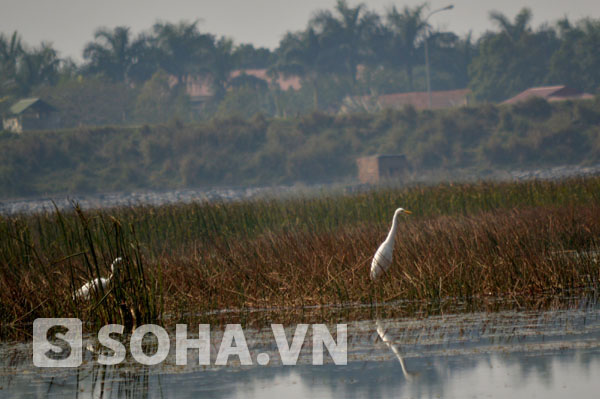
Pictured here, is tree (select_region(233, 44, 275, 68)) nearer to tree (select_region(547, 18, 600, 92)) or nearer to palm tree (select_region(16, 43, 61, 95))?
palm tree (select_region(16, 43, 61, 95))

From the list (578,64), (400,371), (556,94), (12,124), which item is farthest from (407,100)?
(400,371)

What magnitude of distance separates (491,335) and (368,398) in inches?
82.5

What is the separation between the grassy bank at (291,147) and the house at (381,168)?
0.86 m

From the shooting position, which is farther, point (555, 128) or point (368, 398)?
point (555, 128)

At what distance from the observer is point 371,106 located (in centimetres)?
7556

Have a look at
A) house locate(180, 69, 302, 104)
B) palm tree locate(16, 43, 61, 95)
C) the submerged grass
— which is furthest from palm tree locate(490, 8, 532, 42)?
the submerged grass

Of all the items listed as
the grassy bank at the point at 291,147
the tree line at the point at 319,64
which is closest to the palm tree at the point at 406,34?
the tree line at the point at 319,64

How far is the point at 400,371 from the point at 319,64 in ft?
244

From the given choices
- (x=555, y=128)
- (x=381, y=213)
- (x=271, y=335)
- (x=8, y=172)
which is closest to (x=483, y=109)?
(x=555, y=128)

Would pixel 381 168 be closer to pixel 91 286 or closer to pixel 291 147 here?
pixel 291 147

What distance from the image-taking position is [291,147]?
54375mm

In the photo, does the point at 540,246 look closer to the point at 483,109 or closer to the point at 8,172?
the point at 8,172

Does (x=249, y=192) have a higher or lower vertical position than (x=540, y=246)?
lower

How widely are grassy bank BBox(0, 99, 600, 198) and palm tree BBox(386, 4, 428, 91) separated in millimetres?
23469
